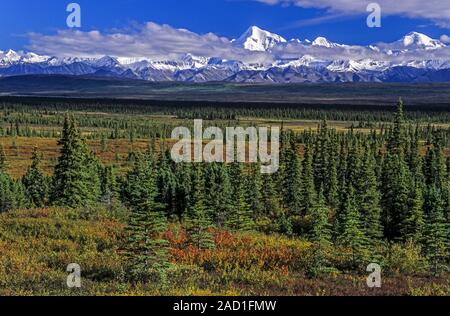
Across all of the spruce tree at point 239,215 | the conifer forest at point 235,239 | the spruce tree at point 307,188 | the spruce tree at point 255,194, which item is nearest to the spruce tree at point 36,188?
the conifer forest at point 235,239

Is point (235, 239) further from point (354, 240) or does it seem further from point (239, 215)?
point (239, 215)

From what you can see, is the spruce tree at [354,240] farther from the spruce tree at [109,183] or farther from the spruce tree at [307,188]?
the spruce tree at [109,183]

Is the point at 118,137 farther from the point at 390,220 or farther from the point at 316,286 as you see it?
the point at 316,286

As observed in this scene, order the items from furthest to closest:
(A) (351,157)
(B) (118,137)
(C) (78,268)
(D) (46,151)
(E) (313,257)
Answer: (B) (118,137), (D) (46,151), (A) (351,157), (E) (313,257), (C) (78,268)

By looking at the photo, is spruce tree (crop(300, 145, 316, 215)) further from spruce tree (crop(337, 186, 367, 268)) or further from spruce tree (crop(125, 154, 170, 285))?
spruce tree (crop(125, 154, 170, 285))

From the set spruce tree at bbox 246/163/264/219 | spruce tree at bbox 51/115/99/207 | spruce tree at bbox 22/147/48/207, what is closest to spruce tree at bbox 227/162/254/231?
spruce tree at bbox 246/163/264/219

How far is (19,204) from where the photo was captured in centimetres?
6222

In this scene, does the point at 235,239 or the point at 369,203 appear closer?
the point at 235,239

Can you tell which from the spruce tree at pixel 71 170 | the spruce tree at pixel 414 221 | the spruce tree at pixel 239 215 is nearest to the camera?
the spruce tree at pixel 414 221

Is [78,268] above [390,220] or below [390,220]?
above

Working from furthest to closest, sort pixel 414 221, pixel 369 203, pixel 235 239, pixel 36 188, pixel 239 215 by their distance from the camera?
1. pixel 36 188
2. pixel 239 215
3. pixel 369 203
4. pixel 414 221
5. pixel 235 239

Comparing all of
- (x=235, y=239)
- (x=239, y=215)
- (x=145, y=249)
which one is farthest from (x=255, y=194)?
(x=145, y=249)
